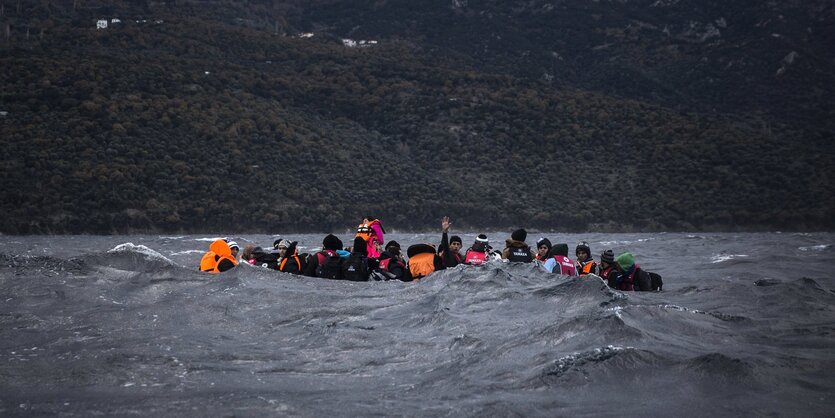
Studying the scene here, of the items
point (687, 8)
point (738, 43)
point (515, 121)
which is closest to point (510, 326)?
point (515, 121)

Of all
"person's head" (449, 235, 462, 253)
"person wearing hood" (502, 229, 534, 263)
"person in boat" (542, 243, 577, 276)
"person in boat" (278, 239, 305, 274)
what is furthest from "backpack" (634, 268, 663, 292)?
"person in boat" (278, 239, 305, 274)

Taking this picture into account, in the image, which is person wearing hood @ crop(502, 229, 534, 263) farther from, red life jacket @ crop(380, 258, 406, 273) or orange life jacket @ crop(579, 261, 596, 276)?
red life jacket @ crop(380, 258, 406, 273)

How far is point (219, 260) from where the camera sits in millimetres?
17125

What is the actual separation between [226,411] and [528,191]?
7220cm

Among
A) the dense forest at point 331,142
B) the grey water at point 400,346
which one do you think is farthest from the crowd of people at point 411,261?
the dense forest at point 331,142

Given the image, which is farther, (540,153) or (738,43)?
(738,43)

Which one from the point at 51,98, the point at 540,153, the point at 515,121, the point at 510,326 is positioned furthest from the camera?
the point at 515,121

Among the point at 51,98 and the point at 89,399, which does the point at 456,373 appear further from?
the point at 51,98

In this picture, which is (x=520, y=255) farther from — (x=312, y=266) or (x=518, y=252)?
(x=312, y=266)

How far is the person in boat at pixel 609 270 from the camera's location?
52.2 ft

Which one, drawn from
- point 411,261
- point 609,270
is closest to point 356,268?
point 411,261

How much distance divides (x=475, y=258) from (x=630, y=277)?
10.4ft

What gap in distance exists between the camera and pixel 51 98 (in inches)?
2756

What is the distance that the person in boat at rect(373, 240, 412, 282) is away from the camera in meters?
16.9
